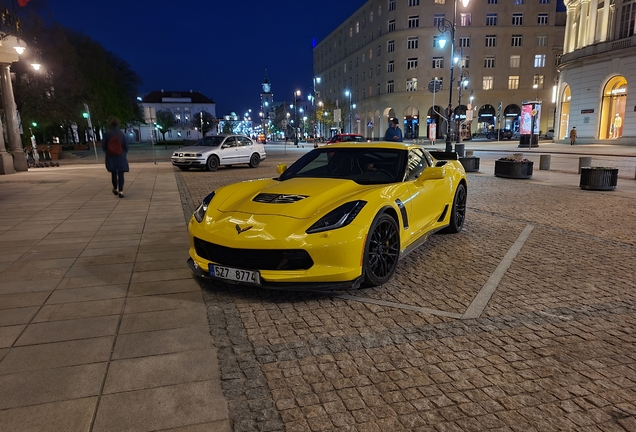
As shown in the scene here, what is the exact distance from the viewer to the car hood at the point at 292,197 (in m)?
4.27

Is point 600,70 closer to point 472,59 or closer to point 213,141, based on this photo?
point 472,59

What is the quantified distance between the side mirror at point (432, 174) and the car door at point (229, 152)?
52.1 ft

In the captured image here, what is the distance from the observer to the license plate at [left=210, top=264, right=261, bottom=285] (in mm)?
3980

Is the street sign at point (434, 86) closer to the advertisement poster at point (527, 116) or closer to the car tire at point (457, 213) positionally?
the advertisement poster at point (527, 116)

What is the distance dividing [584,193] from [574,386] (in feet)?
33.9

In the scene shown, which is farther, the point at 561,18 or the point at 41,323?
the point at 561,18

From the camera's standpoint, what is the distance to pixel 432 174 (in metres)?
5.23

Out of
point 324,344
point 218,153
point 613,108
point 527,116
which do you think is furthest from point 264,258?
point 613,108

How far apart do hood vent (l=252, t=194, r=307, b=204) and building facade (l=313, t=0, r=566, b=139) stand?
192 ft

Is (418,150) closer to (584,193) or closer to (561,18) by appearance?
(584,193)

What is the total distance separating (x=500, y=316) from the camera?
3.89 m

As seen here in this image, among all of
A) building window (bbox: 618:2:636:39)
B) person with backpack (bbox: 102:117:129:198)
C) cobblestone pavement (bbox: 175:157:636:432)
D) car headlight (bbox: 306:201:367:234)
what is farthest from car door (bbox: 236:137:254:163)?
building window (bbox: 618:2:636:39)

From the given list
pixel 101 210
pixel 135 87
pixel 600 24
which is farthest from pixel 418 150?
pixel 135 87

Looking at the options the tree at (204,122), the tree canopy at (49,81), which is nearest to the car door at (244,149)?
the tree canopy at (49,81)
